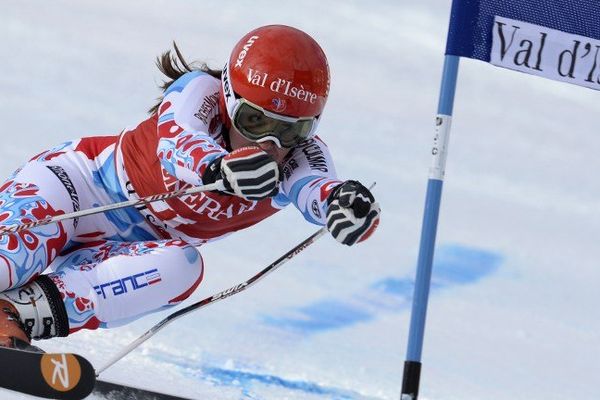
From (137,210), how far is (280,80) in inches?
30.4

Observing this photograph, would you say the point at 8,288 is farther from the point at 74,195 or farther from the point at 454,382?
the point at 454,382

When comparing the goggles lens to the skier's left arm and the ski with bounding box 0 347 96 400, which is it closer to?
the skier's left arm

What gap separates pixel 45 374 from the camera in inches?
138

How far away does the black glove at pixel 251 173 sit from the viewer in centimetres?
372

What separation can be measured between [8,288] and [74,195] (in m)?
0.54

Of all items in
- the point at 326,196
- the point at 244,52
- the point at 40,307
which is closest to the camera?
the point at 40,307

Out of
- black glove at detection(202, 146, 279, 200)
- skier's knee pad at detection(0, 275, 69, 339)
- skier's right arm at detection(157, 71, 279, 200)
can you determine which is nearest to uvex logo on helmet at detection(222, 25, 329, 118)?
skier's right arm at detection(157, 71, 279, 200)

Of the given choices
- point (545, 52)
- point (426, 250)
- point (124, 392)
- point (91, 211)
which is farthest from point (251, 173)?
point (545, 52)

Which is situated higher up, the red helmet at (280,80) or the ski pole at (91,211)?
the red helmet at (280,80)

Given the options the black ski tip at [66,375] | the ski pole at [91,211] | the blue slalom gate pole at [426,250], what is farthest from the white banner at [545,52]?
the black ski tip at [66,375]

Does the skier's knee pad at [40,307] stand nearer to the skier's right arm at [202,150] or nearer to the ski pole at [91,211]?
the ski pole at [91,211]

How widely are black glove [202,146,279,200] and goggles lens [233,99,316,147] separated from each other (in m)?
0.36

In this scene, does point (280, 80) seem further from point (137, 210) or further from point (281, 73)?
point (137, 210)

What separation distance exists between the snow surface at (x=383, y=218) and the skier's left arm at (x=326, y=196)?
0.83 meters
